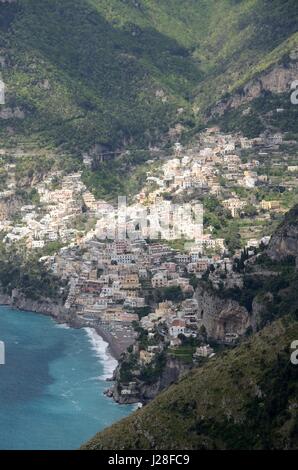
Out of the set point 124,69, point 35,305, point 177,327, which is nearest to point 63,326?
point 35,305

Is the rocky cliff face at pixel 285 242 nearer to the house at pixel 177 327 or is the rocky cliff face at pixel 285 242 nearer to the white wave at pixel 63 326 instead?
the house at pixel 177 327

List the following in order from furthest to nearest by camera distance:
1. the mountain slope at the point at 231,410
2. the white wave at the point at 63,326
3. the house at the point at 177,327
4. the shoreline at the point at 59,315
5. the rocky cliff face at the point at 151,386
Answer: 1. the white wave at the point at 63,326
2. the shoreline at the point at 59,315
3. the house at the point at 177,327
4. the rocky cliff face at the point at 151,386
5. the mountain slope at the point at 231,410

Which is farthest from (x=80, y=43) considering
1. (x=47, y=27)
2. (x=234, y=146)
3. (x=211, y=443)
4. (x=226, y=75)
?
(x=211, y=443)

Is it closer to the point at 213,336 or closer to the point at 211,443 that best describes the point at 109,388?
the point at 213,336

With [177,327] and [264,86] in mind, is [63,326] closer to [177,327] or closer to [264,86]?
[177,327]

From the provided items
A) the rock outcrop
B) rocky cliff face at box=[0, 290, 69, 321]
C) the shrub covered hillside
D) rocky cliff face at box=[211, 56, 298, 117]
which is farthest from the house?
rocky cliff face at box=[211, 56, 298, 117]

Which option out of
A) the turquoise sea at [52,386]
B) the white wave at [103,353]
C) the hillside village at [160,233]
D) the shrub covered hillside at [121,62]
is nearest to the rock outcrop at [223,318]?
the hillside village at [160,233]

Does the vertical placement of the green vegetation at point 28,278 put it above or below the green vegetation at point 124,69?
below
